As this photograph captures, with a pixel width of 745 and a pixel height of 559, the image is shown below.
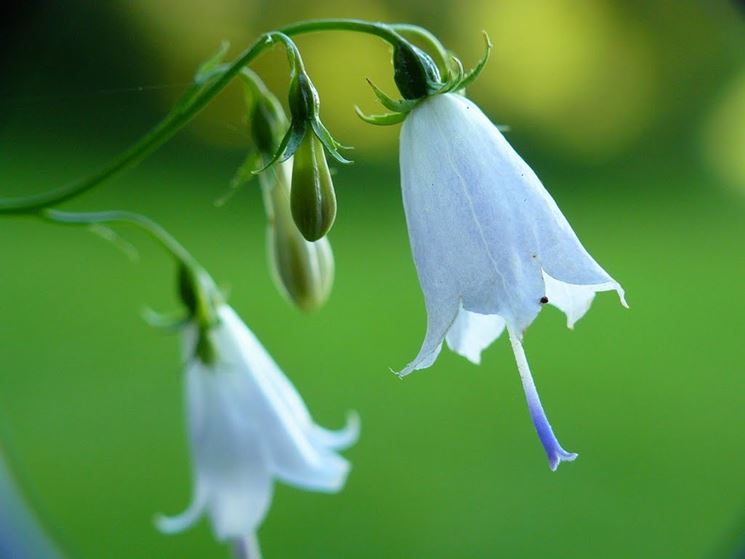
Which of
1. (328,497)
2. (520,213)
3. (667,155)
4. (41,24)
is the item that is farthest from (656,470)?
(41,24)

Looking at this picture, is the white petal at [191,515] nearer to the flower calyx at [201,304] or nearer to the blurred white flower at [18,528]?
the flower calyx at [201,304]

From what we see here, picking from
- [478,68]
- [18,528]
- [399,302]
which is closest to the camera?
[478,68]

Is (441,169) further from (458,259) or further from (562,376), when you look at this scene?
(562,376)

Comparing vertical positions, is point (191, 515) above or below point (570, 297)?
below

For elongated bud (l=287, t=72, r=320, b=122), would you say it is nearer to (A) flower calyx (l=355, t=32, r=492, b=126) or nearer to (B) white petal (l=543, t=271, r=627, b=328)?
(A) flower calyx (l=355, t=32, r=492, b=126)

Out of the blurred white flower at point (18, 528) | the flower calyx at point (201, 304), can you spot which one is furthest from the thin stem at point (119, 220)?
the blurred white flower at point (18, 528)

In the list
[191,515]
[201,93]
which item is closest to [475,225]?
[201,93]

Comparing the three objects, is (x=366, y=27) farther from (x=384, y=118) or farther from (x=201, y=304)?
(x=201, y=304)
